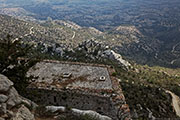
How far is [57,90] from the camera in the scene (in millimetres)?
15453

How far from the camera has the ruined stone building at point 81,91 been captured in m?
14.5

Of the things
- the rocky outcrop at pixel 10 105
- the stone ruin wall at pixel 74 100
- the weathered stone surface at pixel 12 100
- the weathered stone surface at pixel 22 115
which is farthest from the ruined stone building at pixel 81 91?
the weathered stone surface at pixel 22 115

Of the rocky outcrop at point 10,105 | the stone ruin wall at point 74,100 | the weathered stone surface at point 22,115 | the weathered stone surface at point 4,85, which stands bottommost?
the stone ruin wall at point 74,100

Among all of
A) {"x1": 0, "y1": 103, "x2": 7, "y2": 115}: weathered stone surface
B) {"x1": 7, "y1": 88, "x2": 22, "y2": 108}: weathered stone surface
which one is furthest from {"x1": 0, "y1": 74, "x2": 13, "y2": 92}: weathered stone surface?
{"x1": 0, "y1": 103, "x2": 7, "y2": 115}: weathered stone surface

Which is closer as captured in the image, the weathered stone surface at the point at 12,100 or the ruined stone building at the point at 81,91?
the weathered stone surface at the point at 12,100

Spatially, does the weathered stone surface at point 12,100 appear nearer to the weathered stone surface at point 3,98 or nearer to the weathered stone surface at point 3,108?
the weathered stone surface at point 3,98

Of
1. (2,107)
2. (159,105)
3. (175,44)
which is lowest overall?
(175,44)

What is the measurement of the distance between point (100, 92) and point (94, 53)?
3966cm

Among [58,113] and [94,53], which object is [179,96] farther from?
[58,113]

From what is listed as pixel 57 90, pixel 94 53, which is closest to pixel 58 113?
pixel 57 90

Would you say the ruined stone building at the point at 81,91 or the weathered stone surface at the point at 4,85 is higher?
the weathered stone surface at the point at 4,85

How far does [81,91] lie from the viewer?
49.9ft

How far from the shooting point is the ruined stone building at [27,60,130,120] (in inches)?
571

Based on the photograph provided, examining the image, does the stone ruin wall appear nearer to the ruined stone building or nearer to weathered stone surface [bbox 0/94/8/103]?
the ruined stone building
